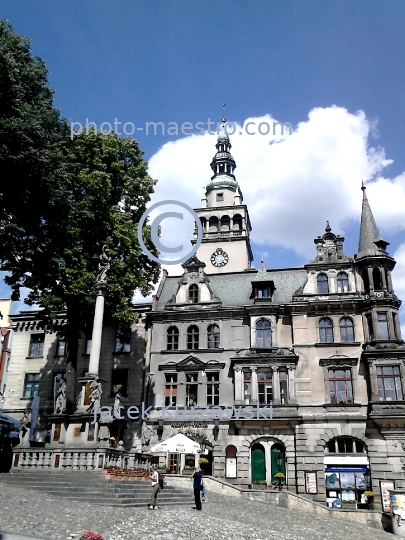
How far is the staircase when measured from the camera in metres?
20.2

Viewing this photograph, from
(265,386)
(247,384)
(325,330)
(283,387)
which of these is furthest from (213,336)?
(325,330)

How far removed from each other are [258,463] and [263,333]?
938cm

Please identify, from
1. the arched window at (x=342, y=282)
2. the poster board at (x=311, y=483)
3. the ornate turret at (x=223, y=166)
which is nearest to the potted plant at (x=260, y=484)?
the poster board at (x=311, y=483)

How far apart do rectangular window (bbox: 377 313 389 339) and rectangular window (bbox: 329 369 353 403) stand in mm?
3474

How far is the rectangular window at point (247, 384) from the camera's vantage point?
37.6 metres

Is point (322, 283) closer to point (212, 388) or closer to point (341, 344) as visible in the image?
point (341, 344)

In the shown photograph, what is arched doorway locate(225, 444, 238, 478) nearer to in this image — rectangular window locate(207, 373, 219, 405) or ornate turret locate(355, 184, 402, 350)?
rectangular window locate(207, 373, 219, 405)

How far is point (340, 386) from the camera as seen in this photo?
36.7 metres

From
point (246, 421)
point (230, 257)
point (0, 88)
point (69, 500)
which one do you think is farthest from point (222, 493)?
point (230, 257)

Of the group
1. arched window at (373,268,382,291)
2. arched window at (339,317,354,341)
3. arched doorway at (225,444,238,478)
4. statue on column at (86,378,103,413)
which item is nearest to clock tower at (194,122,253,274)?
arched window at (373,268,382,291)

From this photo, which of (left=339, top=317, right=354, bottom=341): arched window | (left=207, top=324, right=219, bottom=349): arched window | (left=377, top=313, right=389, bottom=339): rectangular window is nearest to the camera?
(left=377, top=313, right=389, bottom=339): rectangular window

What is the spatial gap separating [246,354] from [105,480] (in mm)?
18554

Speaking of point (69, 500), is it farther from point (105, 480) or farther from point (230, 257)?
point (230, 257)

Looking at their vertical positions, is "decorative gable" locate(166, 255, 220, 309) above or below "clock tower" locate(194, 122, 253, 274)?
below
